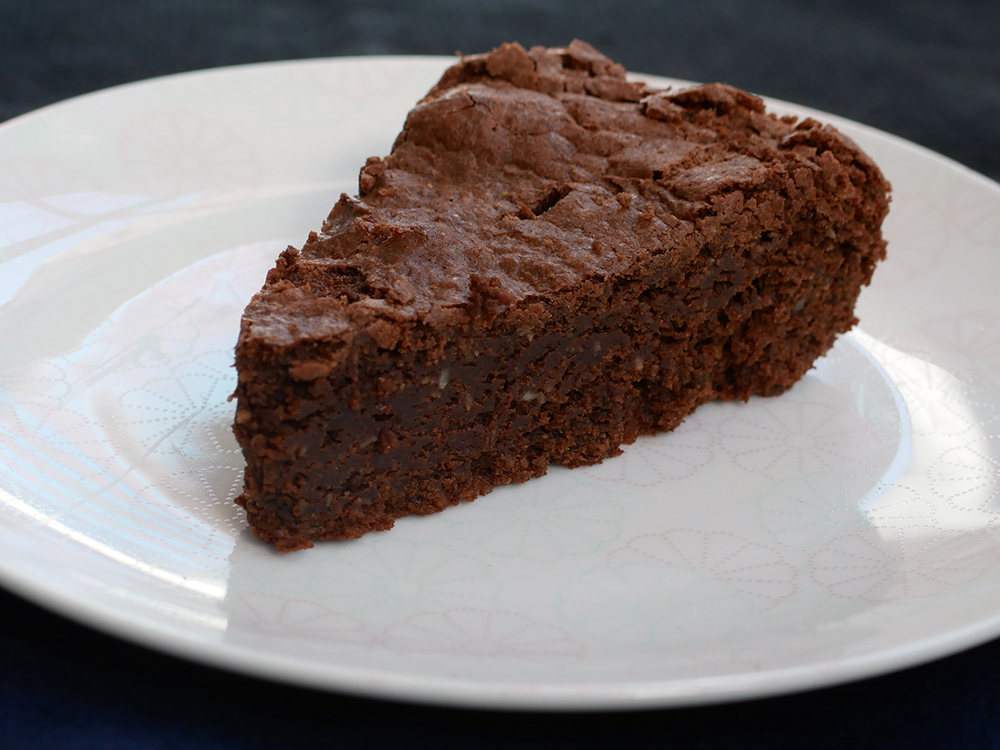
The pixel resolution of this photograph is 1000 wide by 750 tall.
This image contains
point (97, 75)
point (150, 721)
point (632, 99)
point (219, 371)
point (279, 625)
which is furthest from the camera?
point (97, 75)

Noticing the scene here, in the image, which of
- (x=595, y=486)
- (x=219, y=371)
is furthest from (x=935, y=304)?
(x=219, y=371)

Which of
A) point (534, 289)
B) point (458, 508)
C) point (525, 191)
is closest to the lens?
point (534, 289)

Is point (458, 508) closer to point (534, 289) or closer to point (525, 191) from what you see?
point (534, 289)

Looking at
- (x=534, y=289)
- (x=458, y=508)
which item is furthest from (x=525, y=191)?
(x=458, y=508)

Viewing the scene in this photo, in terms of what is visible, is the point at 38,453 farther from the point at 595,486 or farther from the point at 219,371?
the point at 595,486

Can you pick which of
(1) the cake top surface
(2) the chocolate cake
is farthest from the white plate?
(1) the cake top surface

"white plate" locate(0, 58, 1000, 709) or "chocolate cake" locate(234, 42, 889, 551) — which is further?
"chocolate cake" locate(234, 42, 889, 551)

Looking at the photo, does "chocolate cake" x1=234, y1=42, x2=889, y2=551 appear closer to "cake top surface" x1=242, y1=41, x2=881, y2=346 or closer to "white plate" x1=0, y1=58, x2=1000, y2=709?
"cake top surface" x1=242, y1=41, x2=881, y2=346
